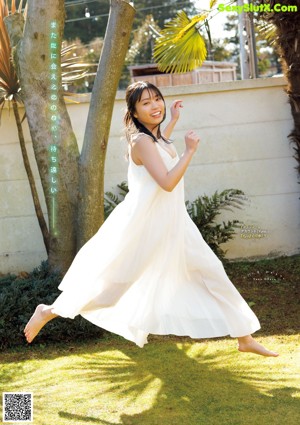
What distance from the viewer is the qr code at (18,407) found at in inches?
151

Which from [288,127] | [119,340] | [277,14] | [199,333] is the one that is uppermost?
[277,14]

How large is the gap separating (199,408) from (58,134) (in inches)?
109

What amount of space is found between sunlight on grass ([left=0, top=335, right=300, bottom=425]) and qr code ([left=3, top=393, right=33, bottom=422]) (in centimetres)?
7

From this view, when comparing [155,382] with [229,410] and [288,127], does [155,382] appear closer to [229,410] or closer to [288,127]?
[229,410]

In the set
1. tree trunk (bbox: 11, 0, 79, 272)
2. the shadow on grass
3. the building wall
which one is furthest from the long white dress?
the building wall

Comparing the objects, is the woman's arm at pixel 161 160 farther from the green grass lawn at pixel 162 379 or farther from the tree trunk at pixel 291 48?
the tree trunk at pixel 291 48

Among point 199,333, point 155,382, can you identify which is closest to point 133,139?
point 199,333

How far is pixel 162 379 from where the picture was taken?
175 inches

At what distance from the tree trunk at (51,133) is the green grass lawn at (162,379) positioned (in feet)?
3.05

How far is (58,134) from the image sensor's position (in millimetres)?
5887

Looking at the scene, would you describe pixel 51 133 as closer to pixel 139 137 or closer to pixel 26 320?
pixel 26 320

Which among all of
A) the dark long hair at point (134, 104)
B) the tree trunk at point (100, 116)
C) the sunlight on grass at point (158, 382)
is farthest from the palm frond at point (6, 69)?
the dark long hair at point (134, 104)

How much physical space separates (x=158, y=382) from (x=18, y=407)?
917 mm

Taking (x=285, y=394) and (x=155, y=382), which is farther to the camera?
(x=155, y=382)
